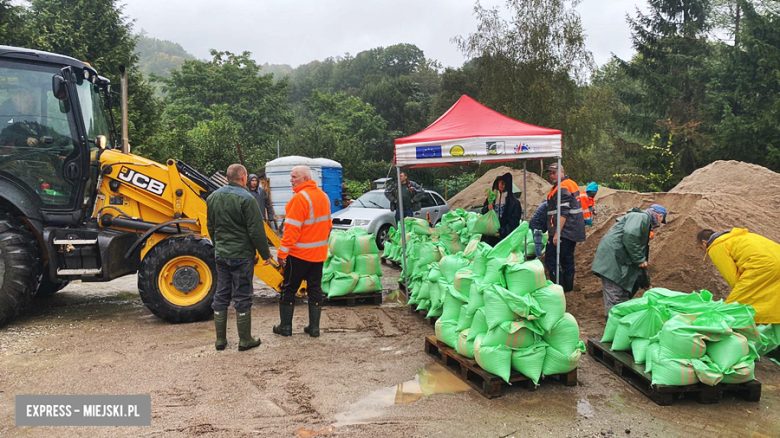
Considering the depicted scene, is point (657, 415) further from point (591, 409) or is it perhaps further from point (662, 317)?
point (662, 317)

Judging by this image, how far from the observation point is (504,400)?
148 inches

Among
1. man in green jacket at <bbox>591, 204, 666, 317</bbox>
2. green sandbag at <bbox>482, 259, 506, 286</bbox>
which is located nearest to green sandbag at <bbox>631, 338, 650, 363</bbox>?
man in green jacket at <bbox>591, 204, 666, 317</bbox>

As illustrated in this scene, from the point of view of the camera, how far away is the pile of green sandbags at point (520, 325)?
3.79 meters

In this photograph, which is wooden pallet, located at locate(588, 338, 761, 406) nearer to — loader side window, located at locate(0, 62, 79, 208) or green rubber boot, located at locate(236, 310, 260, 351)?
green rubber boot, located at locate(236, 310, 260, 351)

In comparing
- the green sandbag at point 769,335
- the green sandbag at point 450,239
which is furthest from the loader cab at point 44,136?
the green sandbag at point 769,335

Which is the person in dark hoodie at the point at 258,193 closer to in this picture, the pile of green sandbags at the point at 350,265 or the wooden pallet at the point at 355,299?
the pile of green sandbags at the point at 350,265

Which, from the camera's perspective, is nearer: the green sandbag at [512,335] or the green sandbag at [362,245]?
the green sandbag at [512,335]

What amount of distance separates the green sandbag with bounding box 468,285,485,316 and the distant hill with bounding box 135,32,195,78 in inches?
3403

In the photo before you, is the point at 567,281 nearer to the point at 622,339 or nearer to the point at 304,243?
the point at 622,339

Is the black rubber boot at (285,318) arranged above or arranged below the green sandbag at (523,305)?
below

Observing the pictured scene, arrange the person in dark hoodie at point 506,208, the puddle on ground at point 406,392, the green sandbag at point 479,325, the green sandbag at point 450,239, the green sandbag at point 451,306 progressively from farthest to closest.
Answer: the person in dark hoodie at point 506,208 < the green sandbag at point 450,239 < the green sandbag at point 451,306 < the green sandbag at point 479,325 < the puddle on ground at point 406,392

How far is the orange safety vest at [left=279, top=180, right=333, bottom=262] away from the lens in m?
4.97

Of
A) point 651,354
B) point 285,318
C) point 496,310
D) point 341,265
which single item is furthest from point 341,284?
point 651,354

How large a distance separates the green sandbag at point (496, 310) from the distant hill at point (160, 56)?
284ft
